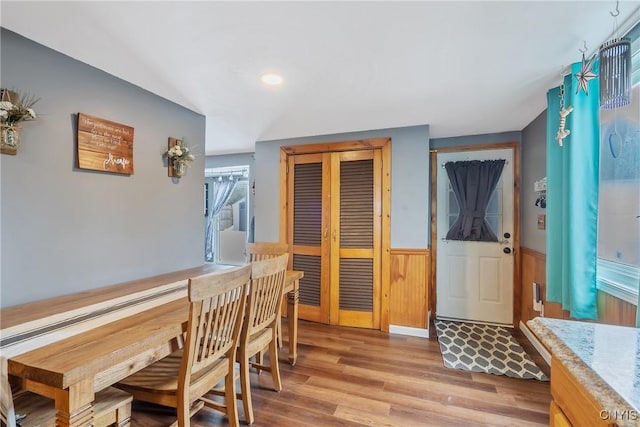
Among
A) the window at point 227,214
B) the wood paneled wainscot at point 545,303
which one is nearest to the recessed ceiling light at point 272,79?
the wood paneled wainscot at point 545,303

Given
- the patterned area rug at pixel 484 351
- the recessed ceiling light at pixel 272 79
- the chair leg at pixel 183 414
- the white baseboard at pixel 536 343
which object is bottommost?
the patterned area rug at pixel 484 351

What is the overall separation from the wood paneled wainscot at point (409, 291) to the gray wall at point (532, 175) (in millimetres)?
1064

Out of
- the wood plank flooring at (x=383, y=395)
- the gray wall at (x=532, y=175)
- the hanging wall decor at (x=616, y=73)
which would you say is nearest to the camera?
the hanging wall decor at (x=616, y=73)

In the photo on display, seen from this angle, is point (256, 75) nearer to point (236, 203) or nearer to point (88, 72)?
point (88, 72)

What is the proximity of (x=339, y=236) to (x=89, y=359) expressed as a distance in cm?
269

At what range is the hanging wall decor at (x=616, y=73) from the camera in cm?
123

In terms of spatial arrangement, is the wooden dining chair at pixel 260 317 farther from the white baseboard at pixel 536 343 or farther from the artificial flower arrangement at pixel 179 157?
the white baseboard at pixel 536 343

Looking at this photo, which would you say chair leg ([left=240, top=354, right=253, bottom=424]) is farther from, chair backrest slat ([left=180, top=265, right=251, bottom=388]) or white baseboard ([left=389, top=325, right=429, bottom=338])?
white baseboard ([left=389, top=325, right=429, bottom=338])

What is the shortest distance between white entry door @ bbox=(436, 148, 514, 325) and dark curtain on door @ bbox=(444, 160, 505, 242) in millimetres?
67

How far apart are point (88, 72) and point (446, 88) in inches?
100

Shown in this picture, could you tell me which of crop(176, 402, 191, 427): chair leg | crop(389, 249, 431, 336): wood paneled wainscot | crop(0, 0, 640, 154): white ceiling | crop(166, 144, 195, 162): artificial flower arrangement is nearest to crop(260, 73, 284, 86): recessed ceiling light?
crop(0, 0, 640, 154): white ceiling

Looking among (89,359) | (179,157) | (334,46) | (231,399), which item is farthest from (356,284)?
(89,359)

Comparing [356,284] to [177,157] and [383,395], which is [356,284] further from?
[177,157]

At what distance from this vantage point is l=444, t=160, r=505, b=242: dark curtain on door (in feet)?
11.2
